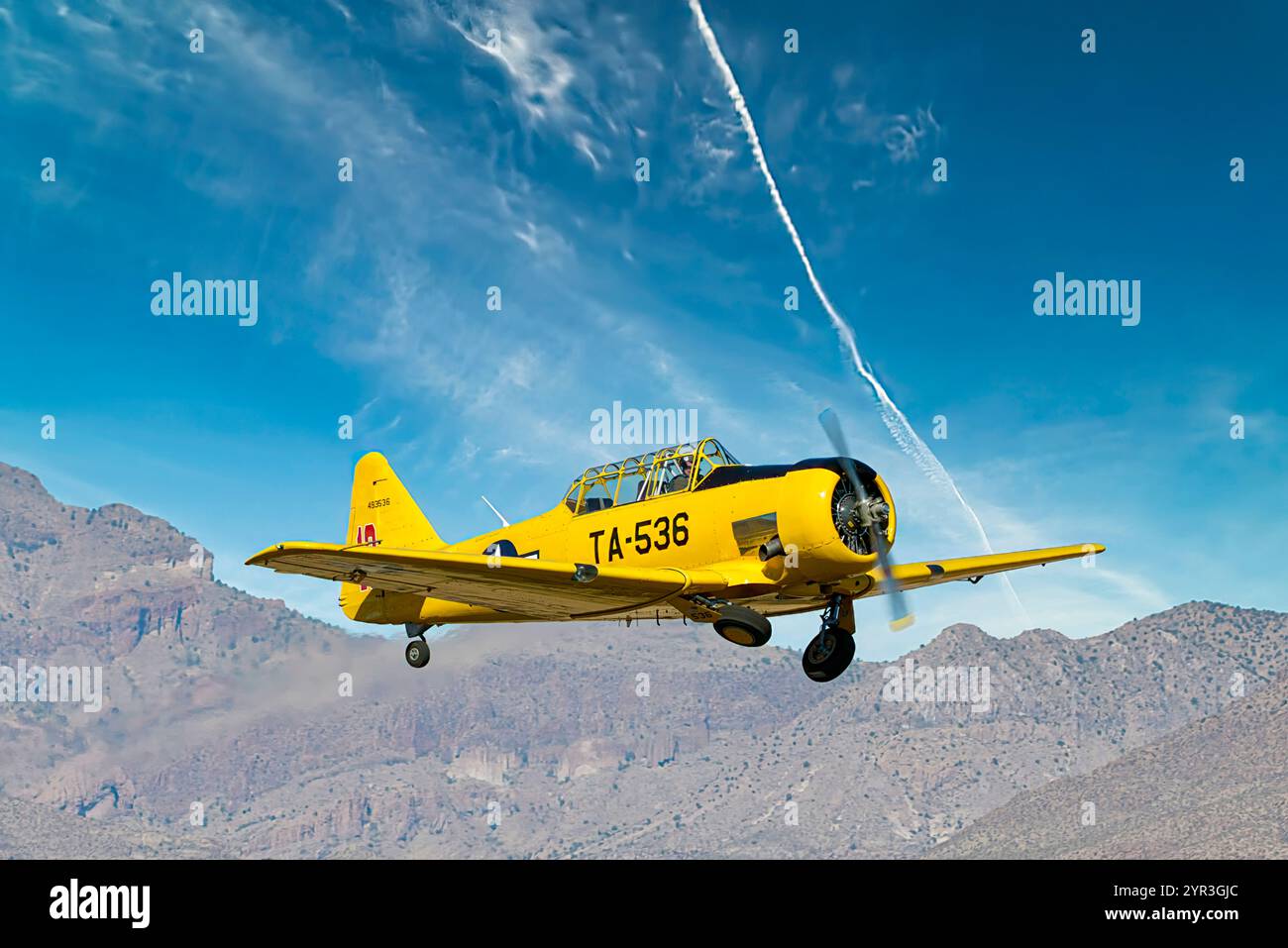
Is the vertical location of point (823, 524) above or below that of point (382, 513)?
below

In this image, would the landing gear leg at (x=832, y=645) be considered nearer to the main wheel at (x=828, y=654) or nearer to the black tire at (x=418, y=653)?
the main wheel at (x=828, y=654)

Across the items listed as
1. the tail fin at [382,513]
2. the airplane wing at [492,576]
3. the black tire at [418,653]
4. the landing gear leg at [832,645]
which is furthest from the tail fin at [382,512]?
the landing gear leg at [832,645]

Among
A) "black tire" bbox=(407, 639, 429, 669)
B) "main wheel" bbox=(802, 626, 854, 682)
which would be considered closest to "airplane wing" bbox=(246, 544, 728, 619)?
"main wheel" bbox=(802, 626, 854, 682)

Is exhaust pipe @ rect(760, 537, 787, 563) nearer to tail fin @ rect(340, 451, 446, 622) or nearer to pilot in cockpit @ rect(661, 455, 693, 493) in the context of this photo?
pilot in cockpit @ rect(661, 455, 693, 493)

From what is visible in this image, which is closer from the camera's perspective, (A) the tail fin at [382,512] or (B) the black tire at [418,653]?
(B) the black tire at [418,653]

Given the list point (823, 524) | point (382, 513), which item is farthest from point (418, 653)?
point (823, 524)

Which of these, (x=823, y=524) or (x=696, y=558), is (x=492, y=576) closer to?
(x=696, y=558)
